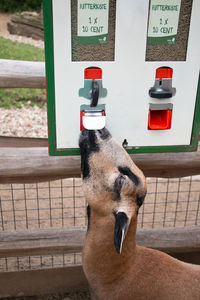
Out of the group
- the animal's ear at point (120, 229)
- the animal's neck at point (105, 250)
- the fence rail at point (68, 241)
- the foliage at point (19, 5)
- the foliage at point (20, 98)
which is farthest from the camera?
the foliage at point (19, 5)

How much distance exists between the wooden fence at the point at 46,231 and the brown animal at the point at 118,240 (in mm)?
617

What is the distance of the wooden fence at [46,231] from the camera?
257 cm

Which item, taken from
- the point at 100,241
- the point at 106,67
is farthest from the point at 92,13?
the point at 100,241

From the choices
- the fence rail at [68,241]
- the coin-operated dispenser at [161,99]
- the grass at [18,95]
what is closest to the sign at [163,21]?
the coin-operated dispenser at [161,99]

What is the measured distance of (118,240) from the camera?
1.71 metres

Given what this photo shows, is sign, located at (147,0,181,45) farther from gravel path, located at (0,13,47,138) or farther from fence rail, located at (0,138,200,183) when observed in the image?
gravel path, located at (0,13,47,138)

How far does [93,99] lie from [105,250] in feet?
3.06

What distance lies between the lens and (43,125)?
8.17 m

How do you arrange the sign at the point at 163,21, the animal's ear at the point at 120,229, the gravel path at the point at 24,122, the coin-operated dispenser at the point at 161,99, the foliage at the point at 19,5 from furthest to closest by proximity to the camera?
the foliage at the point at 19,5, the gravel path at the point at 24,122, the coin-operated dispenser at the point at 161,99, the sign at the point at 163,21, the animal's ear at the point at 120,229

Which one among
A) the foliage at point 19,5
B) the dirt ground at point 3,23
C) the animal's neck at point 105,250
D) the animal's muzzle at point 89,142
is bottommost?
the animal's neck at point 105,250

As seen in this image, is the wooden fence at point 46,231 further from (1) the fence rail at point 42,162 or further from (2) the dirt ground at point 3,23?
(2) the dirt ground at point 3,23

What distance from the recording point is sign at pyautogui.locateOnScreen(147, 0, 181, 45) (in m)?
1.81

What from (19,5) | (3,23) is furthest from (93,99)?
(19,5)

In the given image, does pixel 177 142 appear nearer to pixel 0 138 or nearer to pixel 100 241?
pixel 100 241
